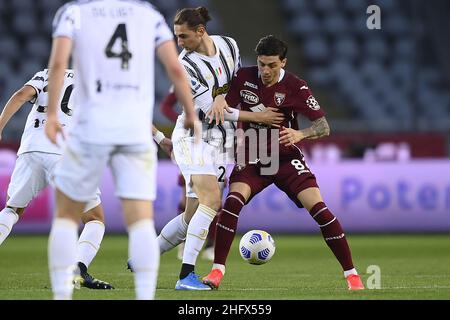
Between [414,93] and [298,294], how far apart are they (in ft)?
41.1

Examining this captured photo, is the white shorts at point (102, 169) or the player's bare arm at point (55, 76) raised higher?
the player's bare arm at point (55, 76)

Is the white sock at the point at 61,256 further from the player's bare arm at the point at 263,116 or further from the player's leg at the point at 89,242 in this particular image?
the player's bare arm at the point at 263,116

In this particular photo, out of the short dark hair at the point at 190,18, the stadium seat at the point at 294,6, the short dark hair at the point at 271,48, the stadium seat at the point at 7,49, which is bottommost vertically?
the short dark hair at the point at 271,48

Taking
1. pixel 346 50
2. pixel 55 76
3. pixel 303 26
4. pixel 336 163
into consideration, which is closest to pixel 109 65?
pixel 55 76

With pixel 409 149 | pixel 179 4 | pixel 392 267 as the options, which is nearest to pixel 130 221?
pixel 392 267

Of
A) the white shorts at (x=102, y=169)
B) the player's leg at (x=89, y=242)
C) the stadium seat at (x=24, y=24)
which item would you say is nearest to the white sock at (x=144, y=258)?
the white shorts at (x=102, y=169)

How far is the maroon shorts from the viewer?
318 inches

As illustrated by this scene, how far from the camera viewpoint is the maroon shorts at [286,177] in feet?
26.5

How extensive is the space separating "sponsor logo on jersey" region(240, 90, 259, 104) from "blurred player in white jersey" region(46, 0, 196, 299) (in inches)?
95.7

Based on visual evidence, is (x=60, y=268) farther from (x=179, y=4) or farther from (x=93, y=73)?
(x=179, y=4)

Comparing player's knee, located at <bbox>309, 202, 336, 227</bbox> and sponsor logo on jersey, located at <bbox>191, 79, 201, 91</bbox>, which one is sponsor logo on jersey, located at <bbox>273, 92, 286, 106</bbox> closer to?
sponsor logo on jersey, located at <bbox>191, 79, 201, 91</bbox>

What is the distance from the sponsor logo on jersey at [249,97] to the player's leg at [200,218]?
644 millimetres

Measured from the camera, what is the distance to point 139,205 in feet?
19.1

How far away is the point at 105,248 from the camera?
13.7 meters
